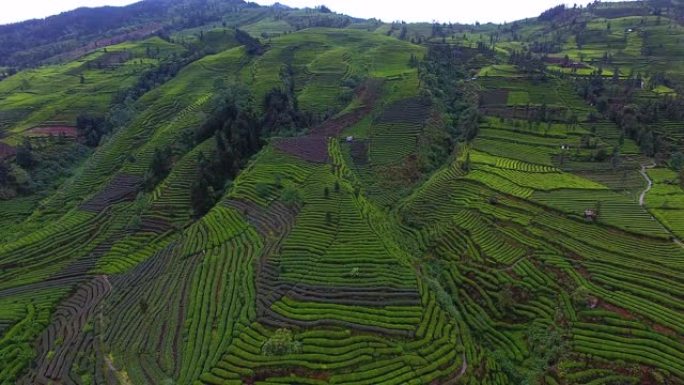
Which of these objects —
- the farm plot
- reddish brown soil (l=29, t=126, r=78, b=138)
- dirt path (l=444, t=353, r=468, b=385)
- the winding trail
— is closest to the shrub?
dirt path (l=444, t=353, r=468, b=385)

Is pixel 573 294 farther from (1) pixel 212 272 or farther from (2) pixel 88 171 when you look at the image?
(2) pixel 88 171

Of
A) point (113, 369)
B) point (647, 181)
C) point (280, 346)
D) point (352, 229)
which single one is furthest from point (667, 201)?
point (113, 369)

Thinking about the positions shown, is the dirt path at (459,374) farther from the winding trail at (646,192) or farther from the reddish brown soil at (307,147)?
the reddish brown soil at (307,147)

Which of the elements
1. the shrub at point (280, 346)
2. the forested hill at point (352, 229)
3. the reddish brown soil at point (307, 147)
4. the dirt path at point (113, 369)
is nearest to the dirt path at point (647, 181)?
the forested hill at point (352, 229)

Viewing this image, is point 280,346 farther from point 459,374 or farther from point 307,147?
point 307,147

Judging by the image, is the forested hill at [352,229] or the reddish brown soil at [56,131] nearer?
the forested hill at [352,229]

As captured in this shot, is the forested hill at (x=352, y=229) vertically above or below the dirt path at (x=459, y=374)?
above
